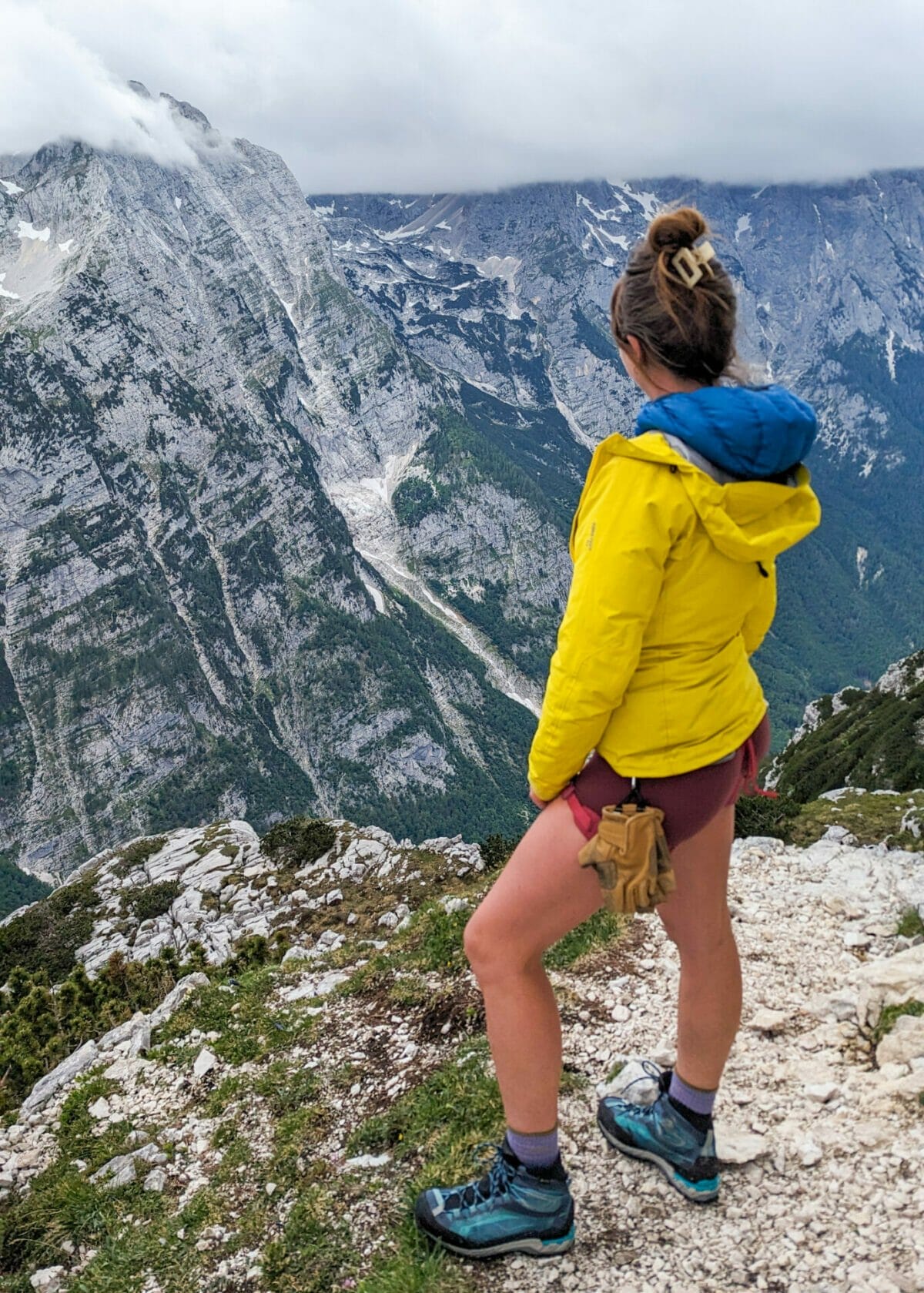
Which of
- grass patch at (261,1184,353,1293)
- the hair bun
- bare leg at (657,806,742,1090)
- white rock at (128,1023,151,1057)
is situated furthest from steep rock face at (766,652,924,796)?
the hair bun

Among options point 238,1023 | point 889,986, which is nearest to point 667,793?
point 889,986

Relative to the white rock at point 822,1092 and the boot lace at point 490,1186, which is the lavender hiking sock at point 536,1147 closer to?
the boot lace at point 490,1186

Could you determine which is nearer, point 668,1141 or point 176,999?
point 668,1141

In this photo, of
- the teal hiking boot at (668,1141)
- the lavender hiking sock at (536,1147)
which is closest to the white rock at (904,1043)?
the teal hiking boot at (668,1141)

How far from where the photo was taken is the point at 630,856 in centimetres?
409

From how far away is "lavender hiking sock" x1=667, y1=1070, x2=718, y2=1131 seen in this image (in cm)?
537

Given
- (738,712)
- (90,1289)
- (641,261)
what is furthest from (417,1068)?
(641,261)

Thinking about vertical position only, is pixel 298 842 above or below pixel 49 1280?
below

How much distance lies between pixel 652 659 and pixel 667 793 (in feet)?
2.18

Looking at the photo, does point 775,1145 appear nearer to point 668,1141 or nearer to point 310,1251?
point 668,1141

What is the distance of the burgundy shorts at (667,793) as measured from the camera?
4.18 metres

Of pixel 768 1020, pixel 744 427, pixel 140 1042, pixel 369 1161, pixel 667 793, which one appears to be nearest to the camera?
pixel 744 427

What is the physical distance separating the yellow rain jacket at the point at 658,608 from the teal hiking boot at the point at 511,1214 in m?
2.32

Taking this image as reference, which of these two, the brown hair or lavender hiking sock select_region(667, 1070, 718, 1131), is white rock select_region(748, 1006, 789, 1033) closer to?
lavender hiking sock select_region(667, 1070, 718, 1131)
